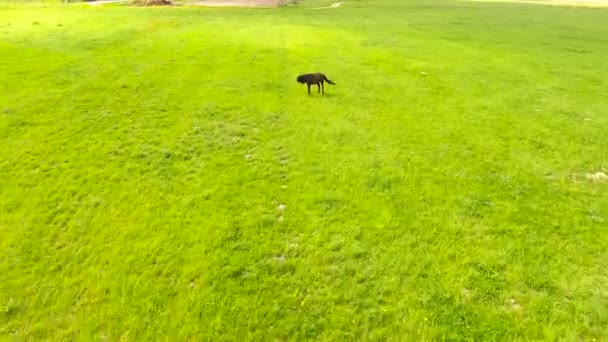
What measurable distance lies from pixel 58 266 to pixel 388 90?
62.4 feet

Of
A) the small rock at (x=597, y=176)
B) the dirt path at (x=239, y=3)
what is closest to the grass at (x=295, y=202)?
the small rock at (x=597, y=176)

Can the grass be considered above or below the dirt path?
below

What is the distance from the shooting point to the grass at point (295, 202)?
939 cm

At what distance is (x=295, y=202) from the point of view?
43.0 ft

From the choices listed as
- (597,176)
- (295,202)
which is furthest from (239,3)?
(597,176)

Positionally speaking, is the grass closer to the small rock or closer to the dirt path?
the small rock

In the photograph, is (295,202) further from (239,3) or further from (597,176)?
(239,3)

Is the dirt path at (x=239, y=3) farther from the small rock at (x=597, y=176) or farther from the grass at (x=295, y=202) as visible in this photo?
the small rock at (x=597, y=176)

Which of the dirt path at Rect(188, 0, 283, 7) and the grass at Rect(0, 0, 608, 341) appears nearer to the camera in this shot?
the grass at Rect(0, 0, 608, 341)

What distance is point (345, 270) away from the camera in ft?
34.5

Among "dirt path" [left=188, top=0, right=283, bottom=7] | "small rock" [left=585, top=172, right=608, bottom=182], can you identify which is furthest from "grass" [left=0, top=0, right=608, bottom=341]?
"dirt path" [left=188, top=0, right=283, bottom=7]

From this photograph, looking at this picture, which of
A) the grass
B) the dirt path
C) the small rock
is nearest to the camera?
the grass

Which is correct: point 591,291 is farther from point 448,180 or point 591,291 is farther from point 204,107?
point 204,107

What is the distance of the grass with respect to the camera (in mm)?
9391
